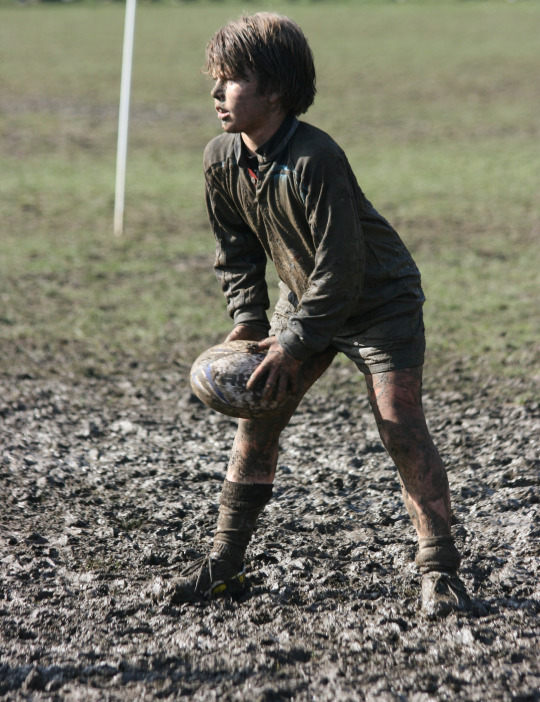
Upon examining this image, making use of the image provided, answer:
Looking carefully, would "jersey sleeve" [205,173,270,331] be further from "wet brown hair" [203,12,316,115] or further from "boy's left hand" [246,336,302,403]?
"wet brown hair" [203,12,316,115]

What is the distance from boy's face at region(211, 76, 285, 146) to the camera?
3.21m

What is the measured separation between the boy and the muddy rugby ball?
0.07 meters

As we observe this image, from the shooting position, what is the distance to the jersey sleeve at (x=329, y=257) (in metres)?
3.11

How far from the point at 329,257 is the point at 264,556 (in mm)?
1380

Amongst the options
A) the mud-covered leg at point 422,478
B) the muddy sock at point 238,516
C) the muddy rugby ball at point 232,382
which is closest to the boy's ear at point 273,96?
the muddy rugby ball at point 232,382

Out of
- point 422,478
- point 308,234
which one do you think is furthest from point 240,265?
point 422,478

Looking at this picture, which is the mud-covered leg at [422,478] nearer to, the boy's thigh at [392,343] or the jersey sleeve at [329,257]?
the boy's thigh at [392,343]

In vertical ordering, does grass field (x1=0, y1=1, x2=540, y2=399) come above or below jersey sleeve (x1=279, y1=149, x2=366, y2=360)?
below

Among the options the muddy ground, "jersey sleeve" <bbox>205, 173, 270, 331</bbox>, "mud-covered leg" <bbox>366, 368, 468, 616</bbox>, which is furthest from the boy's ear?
the muddy ground

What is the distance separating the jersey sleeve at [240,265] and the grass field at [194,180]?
3.04 m

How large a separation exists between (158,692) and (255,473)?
3.14 ft

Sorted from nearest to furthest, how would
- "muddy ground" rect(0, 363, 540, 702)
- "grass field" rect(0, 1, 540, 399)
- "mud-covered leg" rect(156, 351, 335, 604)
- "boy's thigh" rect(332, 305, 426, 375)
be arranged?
"muddy ground" rect(0, 363, 540, 702)
"boy's thigh" rect(332, 305, 426, 375)
"mud-covered leg" rect(156, 351, 335, 604)
"grass field" rect(0, 1, 540, 399)

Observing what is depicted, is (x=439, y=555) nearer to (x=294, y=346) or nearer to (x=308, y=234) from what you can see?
(x=294, y=346)

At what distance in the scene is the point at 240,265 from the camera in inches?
148
